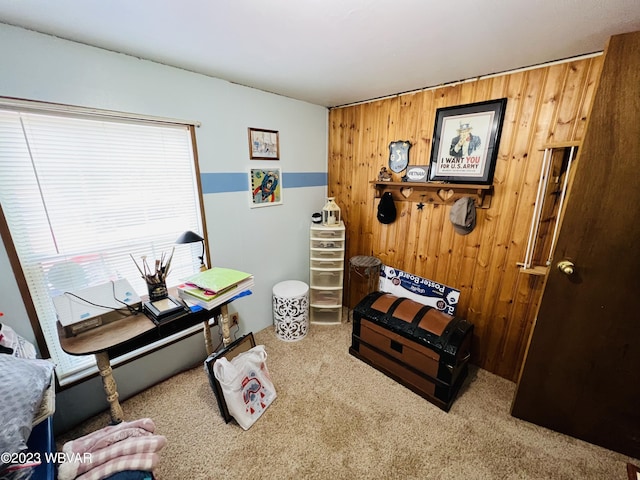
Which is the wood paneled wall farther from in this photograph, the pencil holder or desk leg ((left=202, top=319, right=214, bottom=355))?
the pencil holder

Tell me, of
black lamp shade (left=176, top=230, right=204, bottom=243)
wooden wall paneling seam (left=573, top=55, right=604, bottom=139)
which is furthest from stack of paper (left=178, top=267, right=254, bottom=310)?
wooden wall paneling seam (left=573, top=55, right=604, bottom=139)

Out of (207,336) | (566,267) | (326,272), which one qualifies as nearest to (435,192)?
(566,267)

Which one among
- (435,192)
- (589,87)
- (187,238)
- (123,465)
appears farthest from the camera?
(435,192)

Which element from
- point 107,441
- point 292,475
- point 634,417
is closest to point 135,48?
point 107,441

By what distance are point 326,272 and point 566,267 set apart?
1.80 m

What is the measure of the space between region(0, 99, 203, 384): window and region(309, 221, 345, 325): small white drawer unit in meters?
1.17

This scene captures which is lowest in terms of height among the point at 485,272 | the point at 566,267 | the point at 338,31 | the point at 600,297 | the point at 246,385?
the point at 246,385

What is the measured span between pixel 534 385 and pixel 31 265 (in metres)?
2.98

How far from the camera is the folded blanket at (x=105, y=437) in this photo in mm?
985

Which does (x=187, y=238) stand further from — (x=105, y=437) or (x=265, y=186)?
(x=105, y=437)

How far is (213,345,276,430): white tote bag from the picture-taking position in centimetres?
152

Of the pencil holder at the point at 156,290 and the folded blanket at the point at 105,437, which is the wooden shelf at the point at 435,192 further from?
the folded blanket at the point at 105,437

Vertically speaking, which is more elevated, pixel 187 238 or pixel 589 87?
pixel 589 87

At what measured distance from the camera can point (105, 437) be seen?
1041 mm
